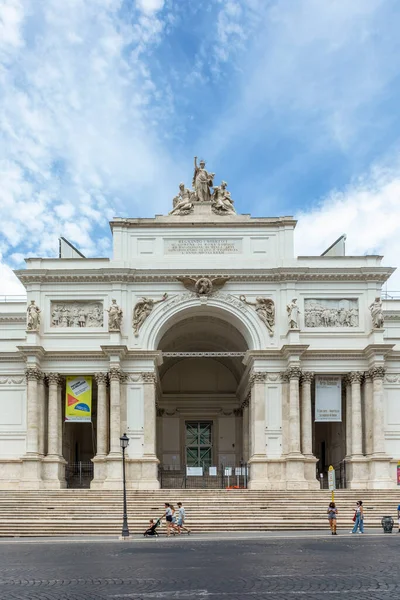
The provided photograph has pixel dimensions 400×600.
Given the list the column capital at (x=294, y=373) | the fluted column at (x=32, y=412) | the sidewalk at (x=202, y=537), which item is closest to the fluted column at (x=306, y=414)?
the column capital at (x=294, y=373)

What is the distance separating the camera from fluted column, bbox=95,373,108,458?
44.5 meters

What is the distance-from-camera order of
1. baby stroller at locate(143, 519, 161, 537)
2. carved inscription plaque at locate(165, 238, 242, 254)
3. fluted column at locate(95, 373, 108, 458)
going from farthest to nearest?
carved inscription plaque at locate(165, 238, 242, 254), fluted column at locate(95, 373, 108, 458), baby stroller at locate(143, 519, 161, 537)

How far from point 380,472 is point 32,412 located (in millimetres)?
18581

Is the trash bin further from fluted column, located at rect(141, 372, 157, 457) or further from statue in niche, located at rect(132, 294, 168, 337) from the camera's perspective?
statue in niche, located at rect(132, 294, 168, 337)

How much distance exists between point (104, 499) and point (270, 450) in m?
10.1

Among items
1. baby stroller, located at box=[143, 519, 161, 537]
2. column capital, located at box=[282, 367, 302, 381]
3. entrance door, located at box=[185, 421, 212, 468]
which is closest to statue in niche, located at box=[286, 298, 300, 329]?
column capital, located at box=[282, 367, 302, 381]

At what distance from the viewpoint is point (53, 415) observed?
45.1m

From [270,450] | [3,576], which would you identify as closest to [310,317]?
[270,450]

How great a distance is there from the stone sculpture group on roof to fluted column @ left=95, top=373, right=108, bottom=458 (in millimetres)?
10273

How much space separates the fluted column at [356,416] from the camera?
148 feet

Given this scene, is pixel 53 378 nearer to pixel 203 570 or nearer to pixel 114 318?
pixel 114 318

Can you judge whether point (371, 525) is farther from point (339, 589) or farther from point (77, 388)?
point (339, 589)

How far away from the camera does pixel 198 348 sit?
57281mm

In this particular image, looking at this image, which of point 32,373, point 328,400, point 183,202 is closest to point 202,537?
point 328,400
